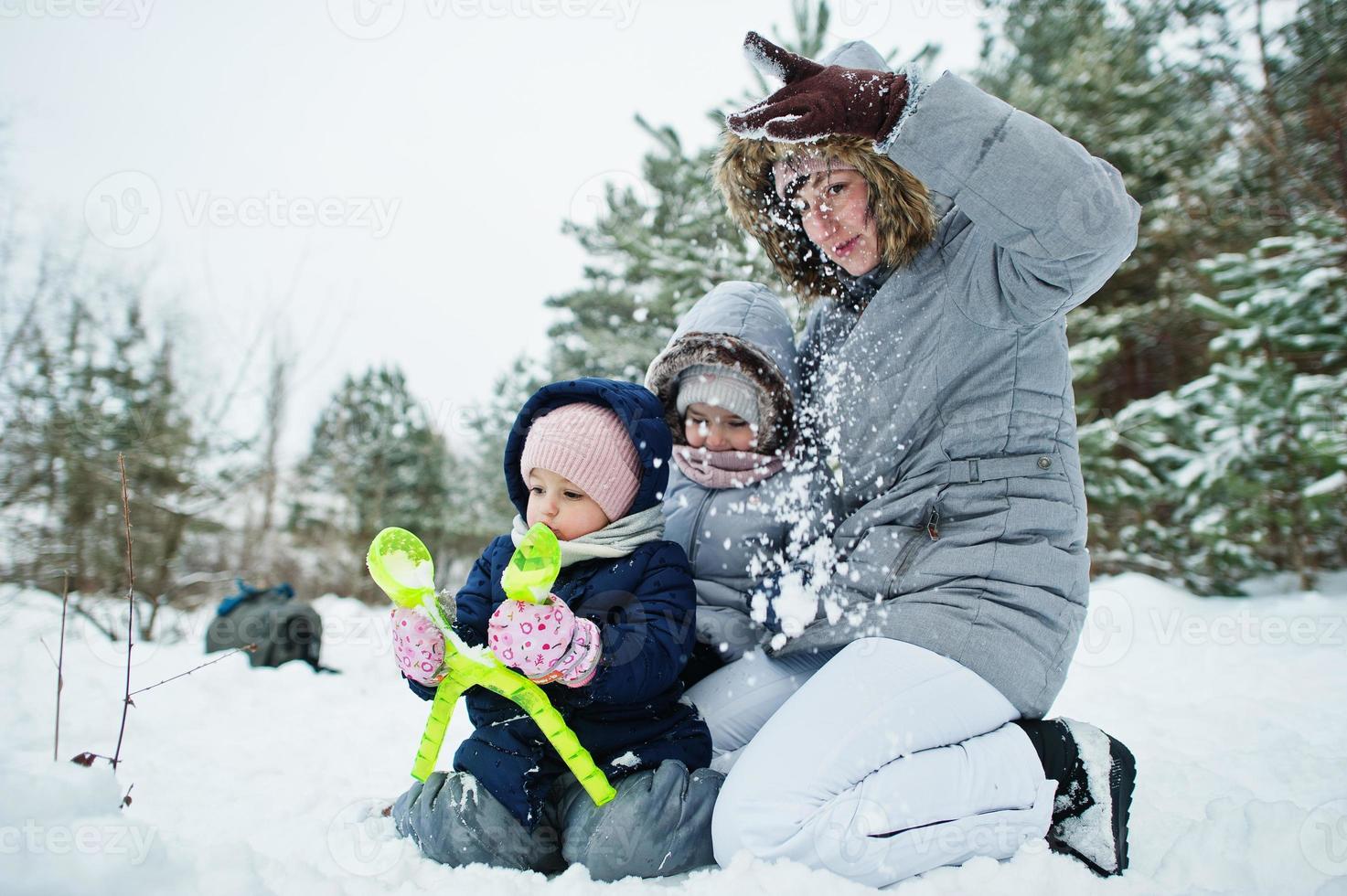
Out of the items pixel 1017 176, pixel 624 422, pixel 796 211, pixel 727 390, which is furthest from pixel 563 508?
pixel 1017 176

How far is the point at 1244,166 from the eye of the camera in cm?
831

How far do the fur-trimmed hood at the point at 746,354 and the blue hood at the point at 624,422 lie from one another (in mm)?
284

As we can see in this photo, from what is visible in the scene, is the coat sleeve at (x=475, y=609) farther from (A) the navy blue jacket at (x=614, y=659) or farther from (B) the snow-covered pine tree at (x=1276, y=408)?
(B) the snow-covered pine tree at (x=1276, y=408)

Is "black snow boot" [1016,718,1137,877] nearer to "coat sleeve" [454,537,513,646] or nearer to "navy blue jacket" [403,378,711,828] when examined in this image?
"navy blue jacket" [403,378,711,828]

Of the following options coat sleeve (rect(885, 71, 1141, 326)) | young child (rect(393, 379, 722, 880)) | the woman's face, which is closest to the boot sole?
young child (rect(393, 379, 722, 880))

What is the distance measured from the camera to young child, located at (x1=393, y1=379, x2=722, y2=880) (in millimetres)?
1495

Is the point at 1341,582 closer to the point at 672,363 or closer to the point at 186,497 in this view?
the point at 672,363

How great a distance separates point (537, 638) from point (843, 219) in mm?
1209

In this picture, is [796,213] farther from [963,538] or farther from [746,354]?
[963,538]

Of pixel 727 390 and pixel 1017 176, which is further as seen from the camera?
pixel 727 390

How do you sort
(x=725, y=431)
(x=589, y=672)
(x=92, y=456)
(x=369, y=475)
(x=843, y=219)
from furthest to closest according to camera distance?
(x=369, y=475)
(x=92, y=456)
(x=725, y=431)
(x=843, y=219)
(x=589, y=672)

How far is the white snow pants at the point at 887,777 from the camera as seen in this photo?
1.40 meters


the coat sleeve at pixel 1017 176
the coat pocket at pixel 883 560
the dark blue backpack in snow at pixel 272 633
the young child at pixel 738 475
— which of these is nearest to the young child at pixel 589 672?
the young child at pixel 738 475

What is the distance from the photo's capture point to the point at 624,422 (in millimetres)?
1878
